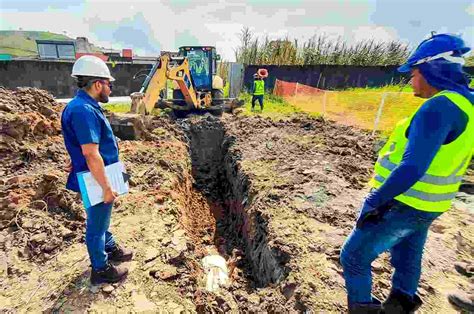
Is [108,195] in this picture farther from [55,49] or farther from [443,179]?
[55,49]

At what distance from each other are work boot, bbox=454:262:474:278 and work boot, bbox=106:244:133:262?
11.2ft

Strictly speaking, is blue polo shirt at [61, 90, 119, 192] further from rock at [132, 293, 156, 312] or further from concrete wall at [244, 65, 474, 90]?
concrete wall at [244, 65, 474, 90]

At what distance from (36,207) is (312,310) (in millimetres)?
3536

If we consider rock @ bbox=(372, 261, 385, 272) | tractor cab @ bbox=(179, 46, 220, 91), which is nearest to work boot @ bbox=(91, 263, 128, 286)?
rock @ bbox=(372, 261, 385, 272)

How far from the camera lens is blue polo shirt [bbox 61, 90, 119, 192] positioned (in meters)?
2.28

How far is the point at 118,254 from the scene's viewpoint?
3096 mm

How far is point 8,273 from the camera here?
10.1 ft

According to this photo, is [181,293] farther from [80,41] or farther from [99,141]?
[80,41]

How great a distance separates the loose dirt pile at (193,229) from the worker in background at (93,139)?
1.75ft

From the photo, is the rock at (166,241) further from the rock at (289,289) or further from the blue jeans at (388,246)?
the blue jeans at (388,246)

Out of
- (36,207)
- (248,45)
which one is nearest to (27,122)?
(36,207)

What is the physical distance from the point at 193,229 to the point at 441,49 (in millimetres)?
4259

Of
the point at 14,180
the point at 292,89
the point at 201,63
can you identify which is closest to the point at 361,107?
the point at 292,89

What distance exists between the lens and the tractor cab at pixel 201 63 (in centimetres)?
1075
